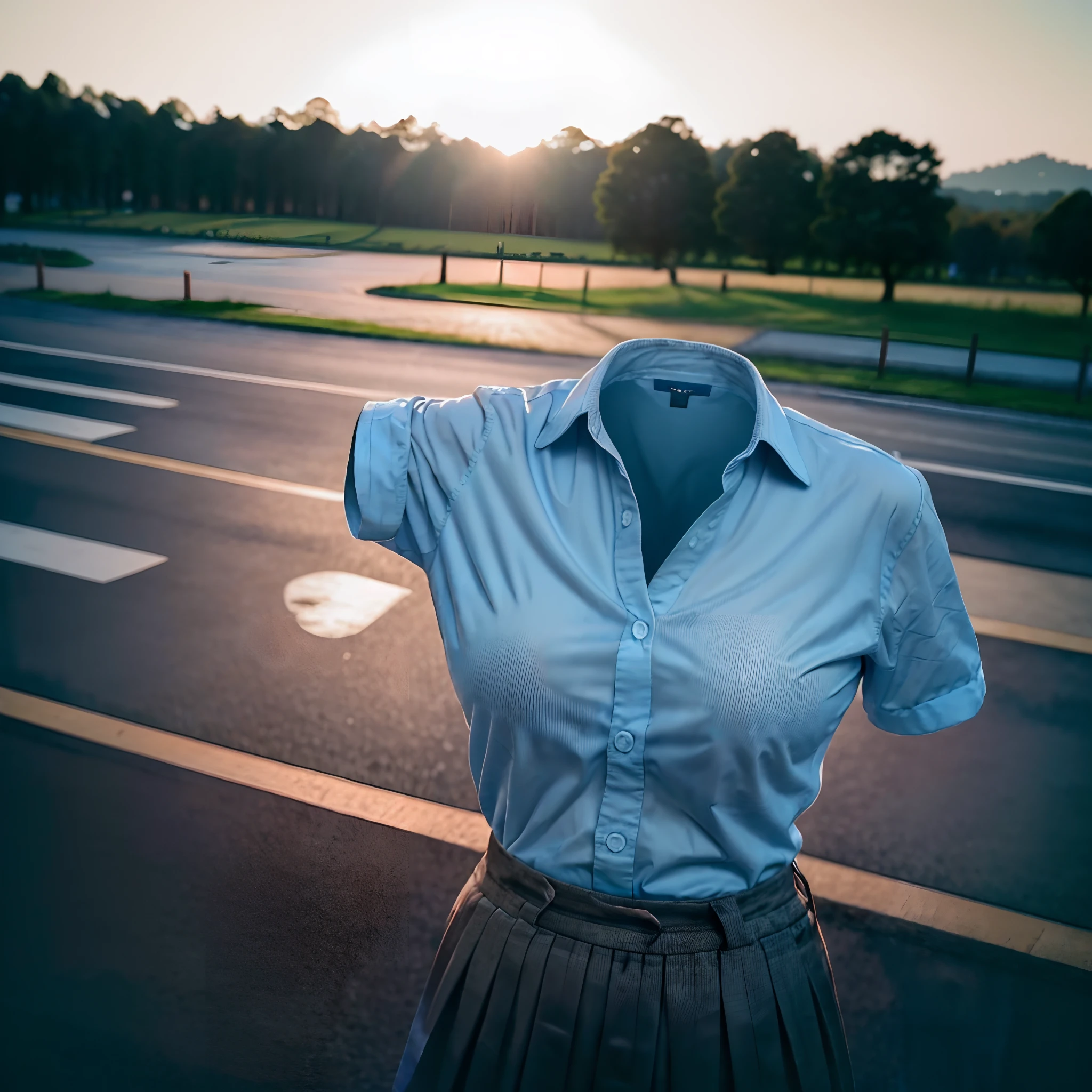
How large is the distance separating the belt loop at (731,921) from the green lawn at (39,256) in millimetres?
6976

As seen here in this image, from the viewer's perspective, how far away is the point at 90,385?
24.0ft

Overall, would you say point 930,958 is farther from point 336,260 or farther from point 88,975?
point 336,260

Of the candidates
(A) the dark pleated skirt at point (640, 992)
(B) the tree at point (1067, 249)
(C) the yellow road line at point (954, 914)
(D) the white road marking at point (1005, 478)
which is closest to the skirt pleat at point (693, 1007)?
(A) the dark pleated skirt at point (640, 992)

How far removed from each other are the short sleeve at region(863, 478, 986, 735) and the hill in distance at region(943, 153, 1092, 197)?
Result: 5405 mm

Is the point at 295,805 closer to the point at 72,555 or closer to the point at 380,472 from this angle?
the point at 380,472

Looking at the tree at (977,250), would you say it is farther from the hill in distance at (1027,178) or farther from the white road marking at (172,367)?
the white road marking at (172,367)

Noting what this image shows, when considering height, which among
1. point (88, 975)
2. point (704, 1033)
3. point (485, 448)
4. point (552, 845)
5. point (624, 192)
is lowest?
point (88, 975)

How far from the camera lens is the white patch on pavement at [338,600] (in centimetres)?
407

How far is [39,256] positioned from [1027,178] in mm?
6405

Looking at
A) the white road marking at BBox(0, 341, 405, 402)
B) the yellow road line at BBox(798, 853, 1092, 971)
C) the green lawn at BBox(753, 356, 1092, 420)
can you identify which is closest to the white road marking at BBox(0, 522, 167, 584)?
the white road marking at BBox(0, 341, 405, 402)

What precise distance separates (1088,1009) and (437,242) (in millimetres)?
4545

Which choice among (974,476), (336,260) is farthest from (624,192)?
(974,476)

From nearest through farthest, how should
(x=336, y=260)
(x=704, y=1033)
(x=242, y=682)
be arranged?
1. (x=704, y=1033)
2. (x=242, y=682)
3. (x=336, y=260)

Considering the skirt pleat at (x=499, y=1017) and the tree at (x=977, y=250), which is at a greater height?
the tree at (x=977, y=250)
